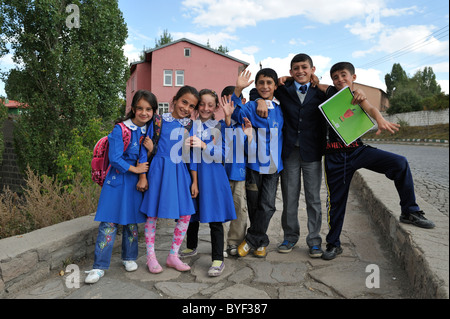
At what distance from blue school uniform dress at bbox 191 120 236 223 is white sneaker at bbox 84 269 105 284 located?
929mm

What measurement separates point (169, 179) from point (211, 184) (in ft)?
1.23

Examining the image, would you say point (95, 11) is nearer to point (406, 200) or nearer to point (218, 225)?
point (218, 225)

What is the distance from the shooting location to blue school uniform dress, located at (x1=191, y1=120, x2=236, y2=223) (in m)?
2.96

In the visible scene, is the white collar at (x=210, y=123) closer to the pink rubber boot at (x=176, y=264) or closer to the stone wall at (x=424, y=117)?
the pink rubber boot at (x=176, y=264)

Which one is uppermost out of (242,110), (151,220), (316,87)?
(316,87)

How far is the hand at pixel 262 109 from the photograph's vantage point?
3.12 m

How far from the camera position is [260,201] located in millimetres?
3297

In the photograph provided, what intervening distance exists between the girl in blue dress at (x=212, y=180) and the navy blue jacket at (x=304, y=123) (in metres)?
0.56

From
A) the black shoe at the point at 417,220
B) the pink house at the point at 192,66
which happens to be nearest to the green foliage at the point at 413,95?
the pink house at the point at 192,66

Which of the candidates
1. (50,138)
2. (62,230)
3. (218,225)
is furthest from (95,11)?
(218,225)

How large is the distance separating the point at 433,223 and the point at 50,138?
7202 millimetres

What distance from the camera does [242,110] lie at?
3.18m

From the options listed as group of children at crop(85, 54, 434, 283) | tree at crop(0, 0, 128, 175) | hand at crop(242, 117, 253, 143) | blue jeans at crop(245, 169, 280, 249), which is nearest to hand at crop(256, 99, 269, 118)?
group of children at crop(85, 54, 434, 283)
